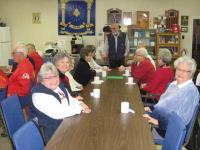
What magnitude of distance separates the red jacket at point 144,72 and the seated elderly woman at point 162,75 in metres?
0.77

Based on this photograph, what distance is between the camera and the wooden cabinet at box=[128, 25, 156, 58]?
921cm

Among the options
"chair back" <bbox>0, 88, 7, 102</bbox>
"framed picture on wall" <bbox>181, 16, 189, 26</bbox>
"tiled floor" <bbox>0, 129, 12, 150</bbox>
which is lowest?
"tiled floor" <bbox>0, 129, 12, 150</bbox>

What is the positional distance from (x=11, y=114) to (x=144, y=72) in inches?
121

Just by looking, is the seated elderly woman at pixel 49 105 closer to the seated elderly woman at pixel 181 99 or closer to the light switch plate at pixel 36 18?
the seated elderly woman at pixel 181 99

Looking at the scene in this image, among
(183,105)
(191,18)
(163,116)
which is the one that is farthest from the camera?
(191,18)

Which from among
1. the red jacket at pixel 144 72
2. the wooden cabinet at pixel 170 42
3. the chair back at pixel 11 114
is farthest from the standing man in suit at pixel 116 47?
the chair back at pixel 11 114

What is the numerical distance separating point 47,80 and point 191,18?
24.0 feet

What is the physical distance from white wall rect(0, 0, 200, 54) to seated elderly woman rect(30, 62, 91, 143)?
22.3 ft

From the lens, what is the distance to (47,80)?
9.73 feet

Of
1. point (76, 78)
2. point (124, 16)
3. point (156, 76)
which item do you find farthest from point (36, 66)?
point (124, 16)

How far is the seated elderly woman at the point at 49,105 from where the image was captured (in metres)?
2.83

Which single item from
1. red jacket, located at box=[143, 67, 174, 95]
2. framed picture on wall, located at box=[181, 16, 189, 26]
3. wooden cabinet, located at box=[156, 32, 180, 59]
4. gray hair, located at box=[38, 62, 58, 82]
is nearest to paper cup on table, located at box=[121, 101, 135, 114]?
gray hair, located at box=[38, 62, 58, 82]

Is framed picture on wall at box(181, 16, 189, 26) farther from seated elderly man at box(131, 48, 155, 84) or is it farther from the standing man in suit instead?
seated elderly man at box(131, 48, 155, 84)

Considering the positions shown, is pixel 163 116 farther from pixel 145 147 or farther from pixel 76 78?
pixel 76 78
